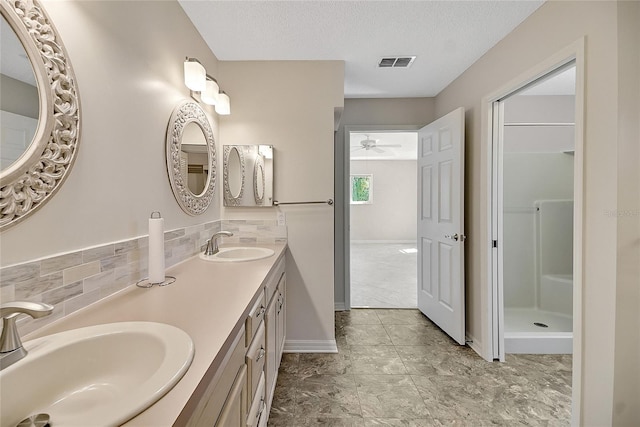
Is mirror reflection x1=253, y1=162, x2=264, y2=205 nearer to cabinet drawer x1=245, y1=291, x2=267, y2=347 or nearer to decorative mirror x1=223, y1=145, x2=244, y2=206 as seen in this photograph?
decorative mirror x1=223, y1=145, x2=244, y2=206

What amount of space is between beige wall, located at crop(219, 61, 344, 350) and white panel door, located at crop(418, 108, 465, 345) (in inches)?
41.6

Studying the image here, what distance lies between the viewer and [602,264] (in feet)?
4.29

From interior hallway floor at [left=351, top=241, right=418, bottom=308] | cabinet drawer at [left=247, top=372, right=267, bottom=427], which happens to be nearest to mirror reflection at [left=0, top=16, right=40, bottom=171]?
cabinet drawer at [left=247, top=372, right=267, bottom=427]

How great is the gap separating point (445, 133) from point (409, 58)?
2.46 ft

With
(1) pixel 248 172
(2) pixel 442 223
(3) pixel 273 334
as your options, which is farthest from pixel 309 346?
(2) pixel 442 223

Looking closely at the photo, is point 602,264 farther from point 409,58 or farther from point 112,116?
point 112,116

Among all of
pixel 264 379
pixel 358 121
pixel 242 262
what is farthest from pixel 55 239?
pixel 358 121

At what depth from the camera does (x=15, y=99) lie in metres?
0.72

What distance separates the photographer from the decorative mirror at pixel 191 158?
5.10ft

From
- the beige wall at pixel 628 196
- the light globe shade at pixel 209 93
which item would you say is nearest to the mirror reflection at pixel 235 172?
the light globe shade at pixel 209 93

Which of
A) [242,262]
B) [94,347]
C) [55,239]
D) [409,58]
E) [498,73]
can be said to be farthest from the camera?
[409,58]

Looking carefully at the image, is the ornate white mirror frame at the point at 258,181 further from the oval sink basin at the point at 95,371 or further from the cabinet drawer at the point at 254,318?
the oval sink basin at the point at 95,371

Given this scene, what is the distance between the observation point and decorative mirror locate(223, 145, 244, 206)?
7.58ft

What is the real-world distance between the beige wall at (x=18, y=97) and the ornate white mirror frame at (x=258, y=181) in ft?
5.07
